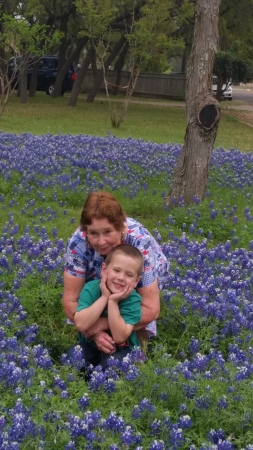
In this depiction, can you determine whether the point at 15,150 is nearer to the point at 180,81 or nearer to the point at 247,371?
the point at 247,371

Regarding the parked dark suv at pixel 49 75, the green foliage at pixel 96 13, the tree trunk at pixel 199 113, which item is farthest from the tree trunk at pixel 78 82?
the tree trunk at pixel 199 113

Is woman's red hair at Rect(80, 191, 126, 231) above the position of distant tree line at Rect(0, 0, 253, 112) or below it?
above

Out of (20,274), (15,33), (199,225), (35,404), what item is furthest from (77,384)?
(15,33)

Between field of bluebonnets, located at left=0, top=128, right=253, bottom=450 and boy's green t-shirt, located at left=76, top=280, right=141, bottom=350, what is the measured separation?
237mm

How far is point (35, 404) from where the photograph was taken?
3.93 meters

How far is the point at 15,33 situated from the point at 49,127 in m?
3.29

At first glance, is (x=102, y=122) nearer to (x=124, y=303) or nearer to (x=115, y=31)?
(x=115, y=31)

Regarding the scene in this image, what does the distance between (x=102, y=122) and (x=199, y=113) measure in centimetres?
1498

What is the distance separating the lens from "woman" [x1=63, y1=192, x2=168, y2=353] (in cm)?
489

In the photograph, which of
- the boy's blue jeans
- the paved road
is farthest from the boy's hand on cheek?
the paved road

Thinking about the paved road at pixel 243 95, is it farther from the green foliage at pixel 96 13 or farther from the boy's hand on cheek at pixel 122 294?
the boy's hand on cheek at pixel 122 294

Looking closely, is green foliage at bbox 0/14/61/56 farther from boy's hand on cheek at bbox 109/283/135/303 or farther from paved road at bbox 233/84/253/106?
paved road at bbox 233/84/253/106

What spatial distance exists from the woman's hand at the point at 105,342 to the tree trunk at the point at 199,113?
17.1 feet

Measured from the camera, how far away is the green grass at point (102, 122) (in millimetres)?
21269
